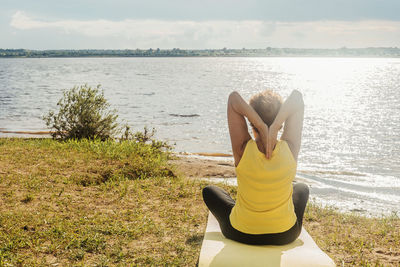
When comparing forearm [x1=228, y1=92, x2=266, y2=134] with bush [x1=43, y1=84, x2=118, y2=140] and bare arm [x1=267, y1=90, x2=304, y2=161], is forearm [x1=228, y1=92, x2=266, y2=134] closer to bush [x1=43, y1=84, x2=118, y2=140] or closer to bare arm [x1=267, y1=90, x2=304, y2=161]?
bare arm [x1=267, y1=90, x2=304, y2=161]

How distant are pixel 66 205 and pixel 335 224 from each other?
4324 millimetres

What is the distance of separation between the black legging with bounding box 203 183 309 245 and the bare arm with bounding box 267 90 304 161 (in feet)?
2.79

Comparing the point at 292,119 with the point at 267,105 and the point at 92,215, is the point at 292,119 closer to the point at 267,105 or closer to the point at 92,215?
the point at 267,105

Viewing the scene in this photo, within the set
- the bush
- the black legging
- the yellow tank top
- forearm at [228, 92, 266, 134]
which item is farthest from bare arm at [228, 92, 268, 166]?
the bush

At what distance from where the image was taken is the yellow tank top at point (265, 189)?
138 inches

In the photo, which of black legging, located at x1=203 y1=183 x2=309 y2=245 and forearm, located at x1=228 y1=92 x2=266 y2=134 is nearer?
forearm, located at x1=228 y1=92 x2=266 y2=134

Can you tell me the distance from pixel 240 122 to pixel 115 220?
2963mm

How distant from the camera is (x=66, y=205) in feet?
20.8

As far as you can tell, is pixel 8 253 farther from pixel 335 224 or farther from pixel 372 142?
pixel 372 142

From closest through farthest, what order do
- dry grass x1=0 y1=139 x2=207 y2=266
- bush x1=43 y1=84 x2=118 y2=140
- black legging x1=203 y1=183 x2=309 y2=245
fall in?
black legging x1=203 y1=183 x2=309 y2=245
dry grass x1=0 y1=139 x2=207 y2=266
bush x1=43 y1=84 x2=118 y2=140

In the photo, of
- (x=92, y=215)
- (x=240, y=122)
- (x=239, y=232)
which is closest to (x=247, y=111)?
(x=240, y=122)

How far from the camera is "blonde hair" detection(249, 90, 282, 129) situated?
3.66m

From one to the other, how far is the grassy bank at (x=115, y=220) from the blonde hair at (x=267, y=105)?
2.10 metres

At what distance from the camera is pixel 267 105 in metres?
3.65
